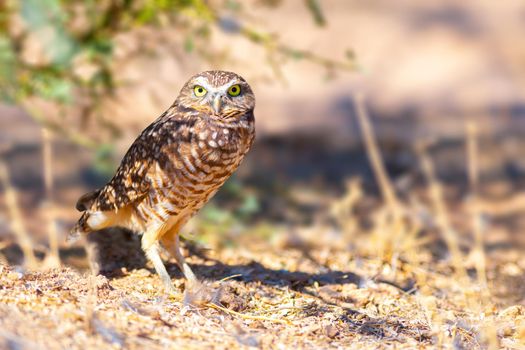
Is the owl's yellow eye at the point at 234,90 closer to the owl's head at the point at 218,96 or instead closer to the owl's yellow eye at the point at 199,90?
the owl's head at the point at 218,96

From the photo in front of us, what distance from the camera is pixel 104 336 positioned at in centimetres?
297

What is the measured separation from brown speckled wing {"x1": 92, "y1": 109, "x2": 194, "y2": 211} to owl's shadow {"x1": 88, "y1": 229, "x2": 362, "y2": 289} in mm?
438

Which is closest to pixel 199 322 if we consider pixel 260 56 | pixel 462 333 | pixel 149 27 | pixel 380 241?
pixel 462 333

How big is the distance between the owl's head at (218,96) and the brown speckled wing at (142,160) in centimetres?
13

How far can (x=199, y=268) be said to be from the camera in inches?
187

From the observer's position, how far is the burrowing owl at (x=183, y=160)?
3990 mm

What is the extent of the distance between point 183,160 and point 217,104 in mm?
345

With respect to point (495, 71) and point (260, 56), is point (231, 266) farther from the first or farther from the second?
point (495, 71)

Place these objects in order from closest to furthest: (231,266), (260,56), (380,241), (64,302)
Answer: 1. (64,302)
2. (231,266)
3. (380,241)
4. (260,56)

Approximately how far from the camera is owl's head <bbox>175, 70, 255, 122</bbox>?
4109 mm

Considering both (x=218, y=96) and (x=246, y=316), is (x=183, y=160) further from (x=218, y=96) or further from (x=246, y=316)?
(x=246, y=316)

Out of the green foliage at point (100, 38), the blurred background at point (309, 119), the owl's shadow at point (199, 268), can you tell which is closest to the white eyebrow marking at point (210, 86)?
the blurred background at point (309, 119)

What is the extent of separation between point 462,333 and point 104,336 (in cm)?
163

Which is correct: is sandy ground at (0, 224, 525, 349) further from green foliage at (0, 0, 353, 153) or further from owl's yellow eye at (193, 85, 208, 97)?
green foliage at (0, 0, 353, 153)
